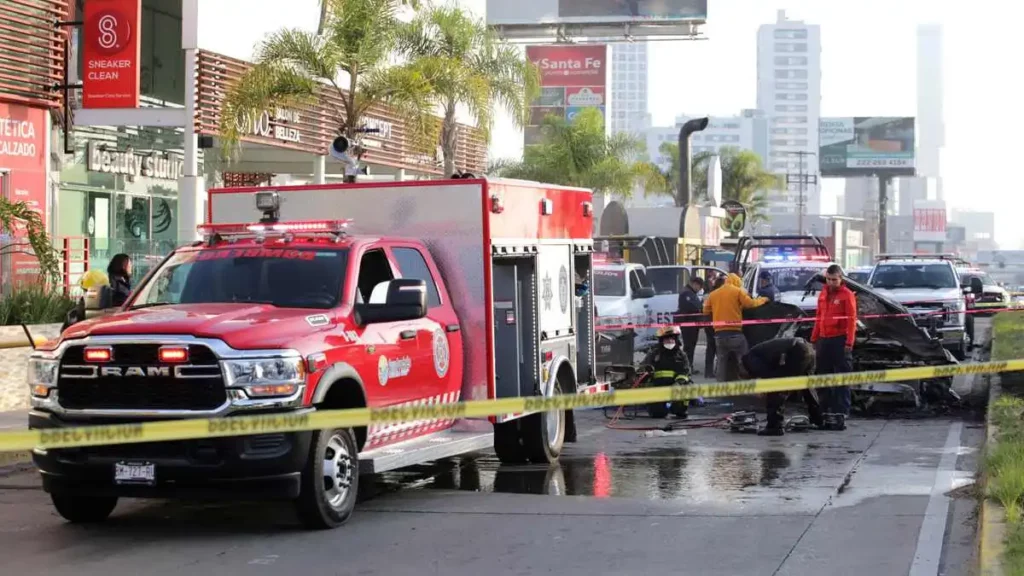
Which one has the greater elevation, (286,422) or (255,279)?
(255,279)

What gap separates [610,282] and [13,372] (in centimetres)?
1132

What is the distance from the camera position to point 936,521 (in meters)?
9.71

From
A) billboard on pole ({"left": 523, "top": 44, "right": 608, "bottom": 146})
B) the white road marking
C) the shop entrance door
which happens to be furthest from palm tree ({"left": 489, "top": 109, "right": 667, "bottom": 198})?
the white road marking

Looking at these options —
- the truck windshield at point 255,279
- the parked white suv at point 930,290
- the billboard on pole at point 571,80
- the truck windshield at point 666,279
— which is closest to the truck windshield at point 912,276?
the parked white suv at point 930,290

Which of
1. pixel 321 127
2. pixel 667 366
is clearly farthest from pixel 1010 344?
pixel 321 127

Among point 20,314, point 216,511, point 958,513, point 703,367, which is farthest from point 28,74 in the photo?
point 958,513

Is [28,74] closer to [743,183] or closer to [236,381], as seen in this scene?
[236,381]

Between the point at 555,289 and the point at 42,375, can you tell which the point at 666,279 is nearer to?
the point at 555,289

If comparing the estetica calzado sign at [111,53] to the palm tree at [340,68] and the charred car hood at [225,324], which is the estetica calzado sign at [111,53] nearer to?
the palm tree at [340,68]

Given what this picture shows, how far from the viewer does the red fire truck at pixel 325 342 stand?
883 cm

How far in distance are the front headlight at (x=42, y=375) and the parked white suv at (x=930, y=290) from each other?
1651 centimetres

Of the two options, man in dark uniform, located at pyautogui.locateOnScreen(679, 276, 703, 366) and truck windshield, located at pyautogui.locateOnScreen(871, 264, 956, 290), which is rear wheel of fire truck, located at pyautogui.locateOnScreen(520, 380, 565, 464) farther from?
truck windshield, located at pyautogui.locateOnScreen(871, 264, 956, 290)

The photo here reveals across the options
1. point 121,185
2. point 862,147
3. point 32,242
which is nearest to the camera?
point 32,242

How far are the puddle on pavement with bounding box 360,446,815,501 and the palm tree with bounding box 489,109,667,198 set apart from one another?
4598 centimetres
